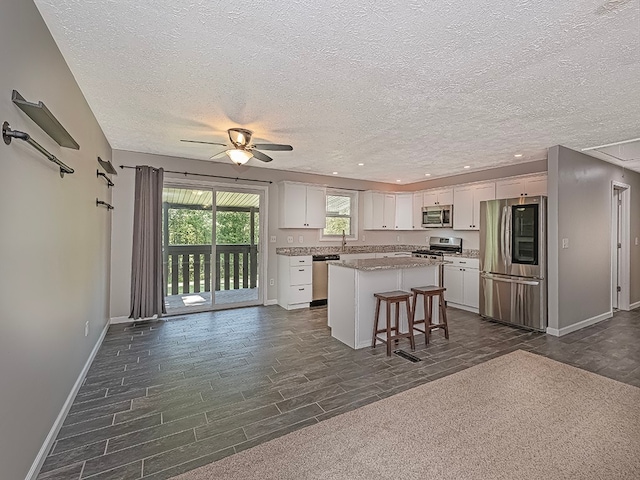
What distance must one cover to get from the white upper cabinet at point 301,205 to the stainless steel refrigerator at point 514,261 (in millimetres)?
2825

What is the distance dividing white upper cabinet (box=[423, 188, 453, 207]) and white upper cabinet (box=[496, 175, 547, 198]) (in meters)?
0.97

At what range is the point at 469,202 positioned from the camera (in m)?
5.80

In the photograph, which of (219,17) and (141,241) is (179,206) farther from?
(219,17)

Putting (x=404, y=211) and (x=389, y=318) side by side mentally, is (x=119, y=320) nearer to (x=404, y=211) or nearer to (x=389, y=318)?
(x=389, y=318)

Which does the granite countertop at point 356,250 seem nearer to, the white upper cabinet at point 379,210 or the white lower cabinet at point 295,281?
the white lower cabinet at point 295,281

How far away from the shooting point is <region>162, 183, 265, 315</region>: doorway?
513cm

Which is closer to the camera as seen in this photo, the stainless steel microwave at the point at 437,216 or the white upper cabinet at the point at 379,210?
the stainless steel microwave at the point at 437,216

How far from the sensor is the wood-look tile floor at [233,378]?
1.98 meters

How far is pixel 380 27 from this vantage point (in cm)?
177

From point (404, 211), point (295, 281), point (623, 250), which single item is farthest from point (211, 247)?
point (623, 250)

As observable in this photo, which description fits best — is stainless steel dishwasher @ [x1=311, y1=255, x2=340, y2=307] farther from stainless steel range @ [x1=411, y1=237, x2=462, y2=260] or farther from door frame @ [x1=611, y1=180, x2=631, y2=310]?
door frame @ [x1=611, y1=180, x2=631, y2=310]

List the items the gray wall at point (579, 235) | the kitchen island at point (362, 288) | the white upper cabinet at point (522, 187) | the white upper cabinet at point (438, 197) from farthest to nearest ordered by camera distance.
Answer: the white upper cabinet at point (438, 197) → the white upper cabinet at point (522, 187) → the gray wall at point (579, 235) → the kitchen island at point (362, 288)

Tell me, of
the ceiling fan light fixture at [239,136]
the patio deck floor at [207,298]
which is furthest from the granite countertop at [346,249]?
the ceiling fan light fixture at [239,136]

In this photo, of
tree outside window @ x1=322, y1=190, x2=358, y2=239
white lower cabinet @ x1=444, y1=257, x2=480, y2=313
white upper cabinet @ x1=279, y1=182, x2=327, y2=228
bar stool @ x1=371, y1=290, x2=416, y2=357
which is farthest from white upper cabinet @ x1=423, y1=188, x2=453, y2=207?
bar stool @ x1=371, y1=290, x2=416, y2=357
